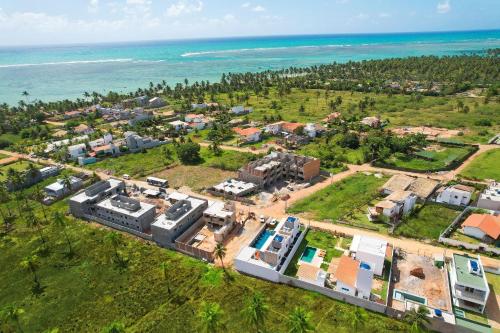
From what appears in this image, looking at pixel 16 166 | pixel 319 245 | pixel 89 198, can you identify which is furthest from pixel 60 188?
pixel 319 245

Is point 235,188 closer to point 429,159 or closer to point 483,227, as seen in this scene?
point 483,227

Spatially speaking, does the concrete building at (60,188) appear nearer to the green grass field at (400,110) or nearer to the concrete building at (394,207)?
the concrete building at (394,207)

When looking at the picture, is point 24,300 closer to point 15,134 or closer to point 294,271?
point 294,271

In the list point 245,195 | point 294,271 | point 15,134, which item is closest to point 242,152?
point 245,195

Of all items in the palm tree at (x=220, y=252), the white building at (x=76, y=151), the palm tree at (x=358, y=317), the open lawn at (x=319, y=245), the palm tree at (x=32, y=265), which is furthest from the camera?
the white building at (x=76, y=151)

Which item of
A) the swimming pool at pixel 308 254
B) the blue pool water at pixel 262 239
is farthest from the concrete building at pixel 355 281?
the blue pool water at pixel 262 239

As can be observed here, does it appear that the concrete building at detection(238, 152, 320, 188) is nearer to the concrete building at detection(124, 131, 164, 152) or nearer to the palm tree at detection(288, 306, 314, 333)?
the concrete building at detection(124, 131, 164, 152)

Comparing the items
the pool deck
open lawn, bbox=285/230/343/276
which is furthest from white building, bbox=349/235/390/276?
open lawn, bbox=285/230/343/276
